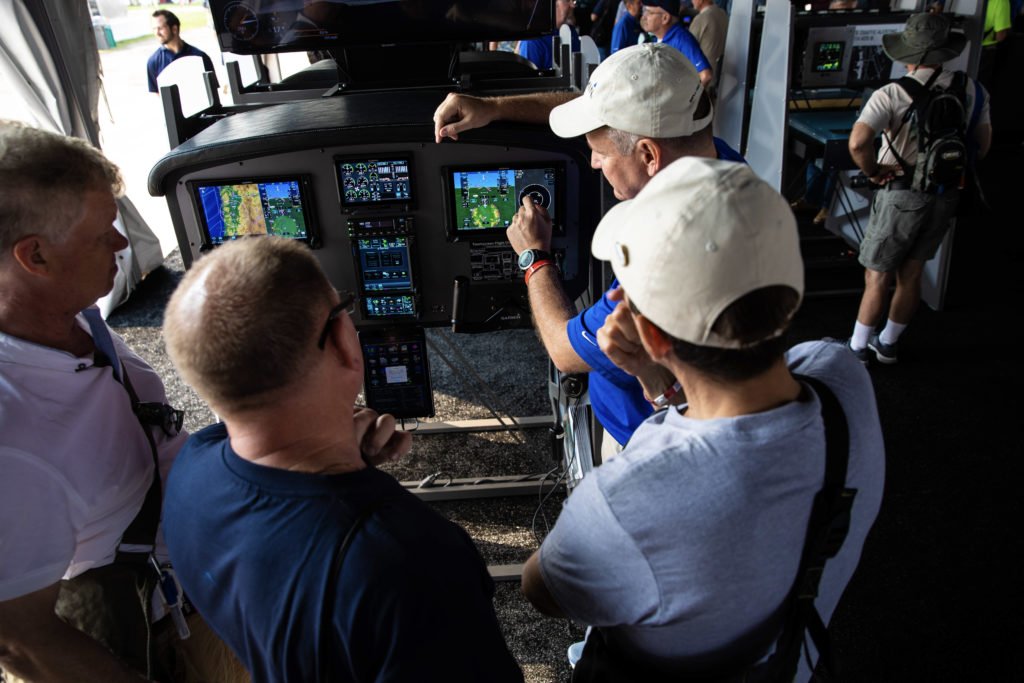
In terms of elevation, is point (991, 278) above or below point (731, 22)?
below

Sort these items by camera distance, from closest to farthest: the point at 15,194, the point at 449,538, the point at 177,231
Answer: the point at 449,538
the point at 15,194
the point at 177,231

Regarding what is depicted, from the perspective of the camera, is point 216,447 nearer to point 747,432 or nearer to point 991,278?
point 747,432

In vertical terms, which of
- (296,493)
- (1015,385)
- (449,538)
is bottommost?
(1015,385)

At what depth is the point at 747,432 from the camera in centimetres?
86

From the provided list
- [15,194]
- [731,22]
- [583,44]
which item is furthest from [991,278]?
[15,194]

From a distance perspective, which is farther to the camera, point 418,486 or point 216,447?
point 418,486

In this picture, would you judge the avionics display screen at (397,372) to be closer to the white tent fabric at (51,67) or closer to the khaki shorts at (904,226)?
the white tent fabric at (51,67)

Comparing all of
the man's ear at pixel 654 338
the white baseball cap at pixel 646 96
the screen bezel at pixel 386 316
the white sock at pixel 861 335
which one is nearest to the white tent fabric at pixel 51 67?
the screen bezel at pixel 386 316

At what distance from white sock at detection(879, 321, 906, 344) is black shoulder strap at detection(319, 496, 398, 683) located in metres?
3.47

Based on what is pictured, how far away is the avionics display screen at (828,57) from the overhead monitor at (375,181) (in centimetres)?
362

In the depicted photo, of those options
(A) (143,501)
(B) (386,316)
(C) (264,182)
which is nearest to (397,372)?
(B) (386,316)

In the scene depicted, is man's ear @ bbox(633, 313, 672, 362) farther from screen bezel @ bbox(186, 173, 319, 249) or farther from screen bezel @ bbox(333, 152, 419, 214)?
screen bezel @ bbox(186, 173, 319, 249)

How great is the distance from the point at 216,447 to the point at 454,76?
174cm

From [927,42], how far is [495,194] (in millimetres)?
2471
